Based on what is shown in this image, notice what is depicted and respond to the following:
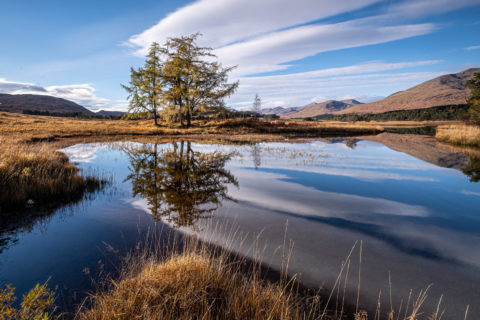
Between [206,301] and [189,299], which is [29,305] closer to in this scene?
[189,299]

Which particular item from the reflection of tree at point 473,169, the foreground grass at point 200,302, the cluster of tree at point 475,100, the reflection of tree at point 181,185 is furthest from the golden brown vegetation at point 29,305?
the cluster of tree at point 475,100

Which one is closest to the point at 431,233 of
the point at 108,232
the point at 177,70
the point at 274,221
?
the point at 274,221

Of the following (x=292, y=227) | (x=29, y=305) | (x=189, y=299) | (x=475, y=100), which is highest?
(x=475, y=100)

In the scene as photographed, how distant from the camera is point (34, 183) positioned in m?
9.02

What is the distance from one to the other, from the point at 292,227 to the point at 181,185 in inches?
217

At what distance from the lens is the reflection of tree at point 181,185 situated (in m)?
7.75

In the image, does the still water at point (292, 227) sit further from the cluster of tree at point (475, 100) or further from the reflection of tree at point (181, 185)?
the cluster of tree at point (475, 100)

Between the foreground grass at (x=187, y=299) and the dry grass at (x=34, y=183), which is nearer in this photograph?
the foreground grass at (x=187, y=299)

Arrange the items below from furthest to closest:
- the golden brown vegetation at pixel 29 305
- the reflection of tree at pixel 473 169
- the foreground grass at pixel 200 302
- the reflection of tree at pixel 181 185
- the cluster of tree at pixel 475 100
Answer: the cluster of tree at pixel 475 100 → the reflection of tree at pixel 473 169 → the reflection of tree at pixel 181 185 → the foreground grass at pixel 200 302 → the golden brown vegetation at pixel 29 305

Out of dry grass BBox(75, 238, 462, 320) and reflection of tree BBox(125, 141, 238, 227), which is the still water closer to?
reflection of tree BBox(125, 141, 238, 227)

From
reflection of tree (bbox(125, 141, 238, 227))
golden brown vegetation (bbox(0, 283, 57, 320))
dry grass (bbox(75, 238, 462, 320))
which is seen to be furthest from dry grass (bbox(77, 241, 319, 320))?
reflection of tree (bbox(125, 141, 238, 227))

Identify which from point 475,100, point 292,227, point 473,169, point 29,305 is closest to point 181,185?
point 292,227

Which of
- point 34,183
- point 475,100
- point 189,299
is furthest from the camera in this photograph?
point 475,100

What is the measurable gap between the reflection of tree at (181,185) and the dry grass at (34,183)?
2.24m
